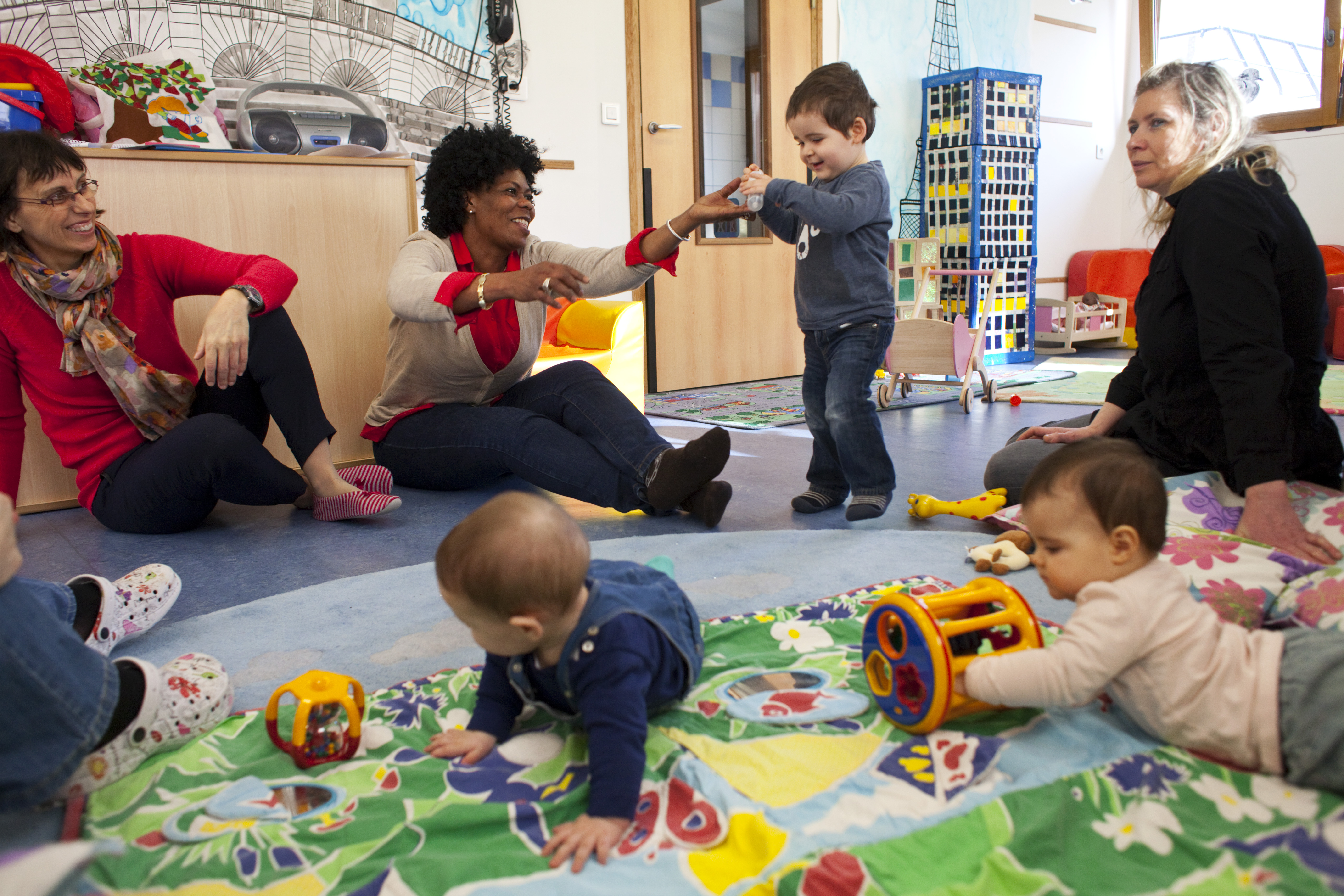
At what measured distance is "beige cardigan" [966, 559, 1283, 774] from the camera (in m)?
0.91

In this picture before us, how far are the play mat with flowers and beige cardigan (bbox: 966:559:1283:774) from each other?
0.04 meters

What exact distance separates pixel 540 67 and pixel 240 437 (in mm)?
2567

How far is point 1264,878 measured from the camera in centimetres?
75

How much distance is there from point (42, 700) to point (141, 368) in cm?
130

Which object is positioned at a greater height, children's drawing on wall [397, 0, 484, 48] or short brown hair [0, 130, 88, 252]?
children's drawing on wall [397, 0, 484, 48]

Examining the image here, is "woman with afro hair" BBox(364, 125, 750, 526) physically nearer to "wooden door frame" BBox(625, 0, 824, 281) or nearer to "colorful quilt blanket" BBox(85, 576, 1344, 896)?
"colorful quilt blanket" BBox(85, 576, 1344, 896)

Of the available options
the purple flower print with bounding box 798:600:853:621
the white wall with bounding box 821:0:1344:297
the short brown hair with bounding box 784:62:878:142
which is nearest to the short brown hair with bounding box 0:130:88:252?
the short brown hair with bounding box 784:62:878:142

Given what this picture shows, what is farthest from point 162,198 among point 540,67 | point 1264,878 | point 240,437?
point 1264,878

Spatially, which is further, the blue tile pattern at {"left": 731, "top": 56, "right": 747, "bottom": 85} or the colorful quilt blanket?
the blue tile pattern at {"left": 731, "top": 56, "right": 747, "bottom": 85}

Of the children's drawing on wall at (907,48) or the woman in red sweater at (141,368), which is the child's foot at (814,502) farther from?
the children's drawing on wall at (907,48)

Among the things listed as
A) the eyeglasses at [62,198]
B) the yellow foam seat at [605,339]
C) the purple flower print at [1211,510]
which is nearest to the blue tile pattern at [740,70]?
the yellow foam seat at [605,339]

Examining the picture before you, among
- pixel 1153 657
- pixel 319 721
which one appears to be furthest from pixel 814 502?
pixel 319 721

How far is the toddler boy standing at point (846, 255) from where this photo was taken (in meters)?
2.02

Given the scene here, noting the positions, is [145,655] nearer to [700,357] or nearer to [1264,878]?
[1264,878]
